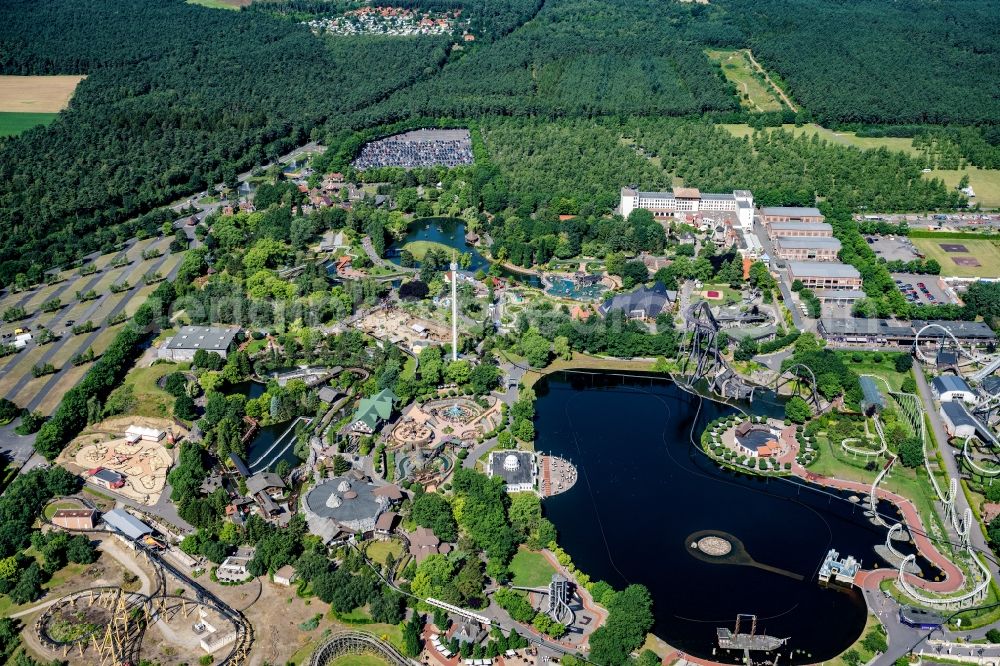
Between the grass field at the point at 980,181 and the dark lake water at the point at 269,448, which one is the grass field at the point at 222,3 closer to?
the grass field at the point at 980,181

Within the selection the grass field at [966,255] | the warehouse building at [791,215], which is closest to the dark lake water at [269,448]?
the warehouse building at [791,215]

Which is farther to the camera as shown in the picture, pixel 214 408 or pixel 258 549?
pixel 214 408

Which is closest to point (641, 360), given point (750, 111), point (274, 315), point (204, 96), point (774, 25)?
point (274, 315)

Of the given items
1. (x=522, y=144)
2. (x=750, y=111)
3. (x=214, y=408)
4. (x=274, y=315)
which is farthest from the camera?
(x=750, y=111)

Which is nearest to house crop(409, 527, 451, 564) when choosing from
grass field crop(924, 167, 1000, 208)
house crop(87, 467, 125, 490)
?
house crop(87, 467, 125, 490)

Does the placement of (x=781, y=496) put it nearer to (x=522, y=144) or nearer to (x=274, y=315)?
(x=274, y=315)

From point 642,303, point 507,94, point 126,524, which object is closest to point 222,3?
point 507,94

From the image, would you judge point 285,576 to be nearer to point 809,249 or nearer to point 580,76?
point 809,249
